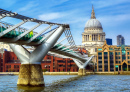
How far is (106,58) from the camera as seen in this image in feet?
500

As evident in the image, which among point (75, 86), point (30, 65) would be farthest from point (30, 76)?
point (75, 86)

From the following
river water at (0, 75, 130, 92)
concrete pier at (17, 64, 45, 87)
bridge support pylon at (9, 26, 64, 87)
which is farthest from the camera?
bridge support pylon at (9, 26, 64, 87)

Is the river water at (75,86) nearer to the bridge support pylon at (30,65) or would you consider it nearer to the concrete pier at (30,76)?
the concrete pier at (30,76)

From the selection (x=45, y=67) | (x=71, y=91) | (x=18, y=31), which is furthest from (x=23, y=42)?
(x=45, y=67)

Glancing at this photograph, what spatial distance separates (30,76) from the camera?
53594 millimetres

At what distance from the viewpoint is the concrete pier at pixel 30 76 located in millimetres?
53219

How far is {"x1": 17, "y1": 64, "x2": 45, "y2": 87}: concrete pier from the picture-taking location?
53.2 m

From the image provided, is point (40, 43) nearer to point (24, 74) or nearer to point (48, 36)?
point (48, 36)

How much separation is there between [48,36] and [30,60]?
17.7 feet

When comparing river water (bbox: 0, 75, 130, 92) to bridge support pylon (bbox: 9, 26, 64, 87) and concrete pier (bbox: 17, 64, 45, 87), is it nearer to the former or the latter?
concrete pier (bbox: 17, 64, 45, 87)

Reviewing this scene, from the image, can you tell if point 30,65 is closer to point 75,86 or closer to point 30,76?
point 30,76

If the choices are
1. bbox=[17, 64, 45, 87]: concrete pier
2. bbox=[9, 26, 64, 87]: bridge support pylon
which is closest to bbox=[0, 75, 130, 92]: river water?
bbox=[17, 64, 45, 87]: concrete pier

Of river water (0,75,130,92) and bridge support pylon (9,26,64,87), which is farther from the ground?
bridge support pylon (9,26,64,87)

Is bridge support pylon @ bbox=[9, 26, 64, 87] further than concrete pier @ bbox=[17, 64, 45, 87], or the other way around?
bridge support pylon @ bbox=[9, 26, 64, 87]
